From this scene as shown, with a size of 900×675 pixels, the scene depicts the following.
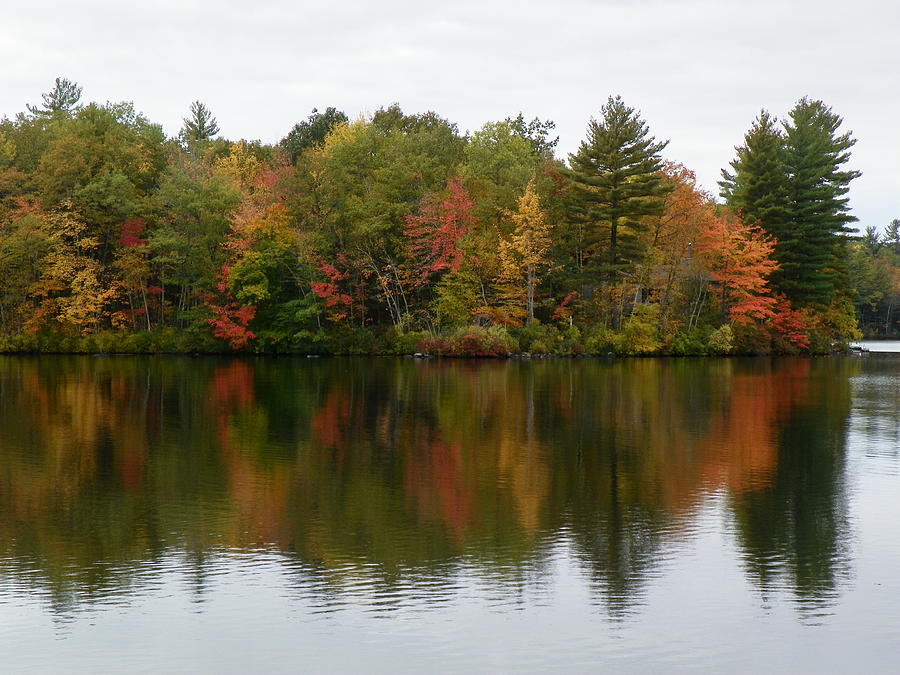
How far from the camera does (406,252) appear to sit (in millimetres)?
54188

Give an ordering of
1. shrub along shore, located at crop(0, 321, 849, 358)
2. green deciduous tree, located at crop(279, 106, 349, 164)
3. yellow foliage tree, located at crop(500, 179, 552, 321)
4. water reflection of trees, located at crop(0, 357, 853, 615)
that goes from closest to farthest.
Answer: water reflection of trees, located at crop(0, 357, 853, 615) → shrub along shore, located at crop(0, 321, 849, 358) → yellow foliage tree, located at crop(500, 179, 552, 321) → green deciduous tree, located at crop(279, 106, 349, 164)

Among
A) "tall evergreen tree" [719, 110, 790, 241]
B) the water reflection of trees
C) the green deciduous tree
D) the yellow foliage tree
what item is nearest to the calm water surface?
the water reflection of trees

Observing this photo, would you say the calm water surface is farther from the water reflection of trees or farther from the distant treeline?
the distant treeline

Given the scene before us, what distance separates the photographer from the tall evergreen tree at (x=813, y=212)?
2276 inches

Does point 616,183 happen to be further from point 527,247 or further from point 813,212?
point 813,212

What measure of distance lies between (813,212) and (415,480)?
5259 cm

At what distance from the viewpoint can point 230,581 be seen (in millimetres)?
9000

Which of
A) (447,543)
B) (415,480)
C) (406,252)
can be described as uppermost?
(406,252)

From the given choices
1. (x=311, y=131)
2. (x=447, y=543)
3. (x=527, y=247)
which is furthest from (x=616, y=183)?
(x=447, y=543)

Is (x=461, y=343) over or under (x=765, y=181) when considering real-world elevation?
under

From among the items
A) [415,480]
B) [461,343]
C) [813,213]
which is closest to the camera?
[415,480]

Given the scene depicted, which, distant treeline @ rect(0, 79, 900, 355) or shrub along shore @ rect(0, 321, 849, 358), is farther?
distant treeline @ rect(0, 79, 900, 355)

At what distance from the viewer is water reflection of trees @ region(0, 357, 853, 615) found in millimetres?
9922

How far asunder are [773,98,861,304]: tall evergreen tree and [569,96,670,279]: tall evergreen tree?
33.4 feet
